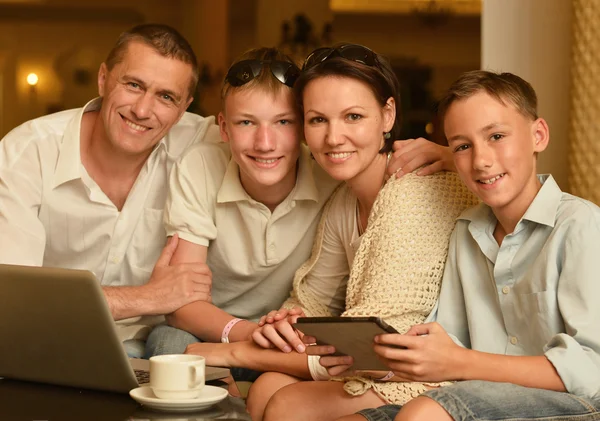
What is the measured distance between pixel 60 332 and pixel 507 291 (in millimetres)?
752

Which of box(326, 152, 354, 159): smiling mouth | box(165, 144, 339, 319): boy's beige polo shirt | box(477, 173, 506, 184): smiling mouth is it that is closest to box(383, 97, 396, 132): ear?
box(326, 152, 354, 159): smiling mouth

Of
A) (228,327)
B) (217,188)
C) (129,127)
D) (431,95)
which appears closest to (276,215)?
(217,188)

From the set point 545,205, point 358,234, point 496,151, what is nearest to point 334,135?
point 358,234

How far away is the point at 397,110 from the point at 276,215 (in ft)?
1.21

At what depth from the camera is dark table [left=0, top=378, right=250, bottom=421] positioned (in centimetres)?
114

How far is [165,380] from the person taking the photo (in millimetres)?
1154

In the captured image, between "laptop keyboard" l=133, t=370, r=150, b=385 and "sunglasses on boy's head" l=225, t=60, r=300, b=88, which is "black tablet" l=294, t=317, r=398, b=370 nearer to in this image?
"laptop keyboard" l=133, t=370, r=150, b=385

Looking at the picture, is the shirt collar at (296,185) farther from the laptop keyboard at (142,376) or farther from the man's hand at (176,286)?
the laptop keyboard at (142,376)

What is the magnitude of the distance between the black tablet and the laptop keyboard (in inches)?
10.3

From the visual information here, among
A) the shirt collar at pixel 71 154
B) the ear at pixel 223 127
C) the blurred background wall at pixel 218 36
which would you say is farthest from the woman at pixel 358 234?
the blurred background wall at pixel 218 36

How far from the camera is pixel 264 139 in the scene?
1.80 meters

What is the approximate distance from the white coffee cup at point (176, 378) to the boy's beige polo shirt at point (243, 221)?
0.80 meters

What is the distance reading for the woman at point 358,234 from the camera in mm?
1519

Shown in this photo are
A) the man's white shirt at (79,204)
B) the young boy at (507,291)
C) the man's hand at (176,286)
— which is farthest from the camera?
the man's white shirt at (79,204)
